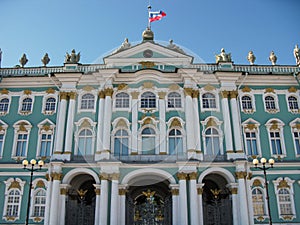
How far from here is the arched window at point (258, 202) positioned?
2808cm

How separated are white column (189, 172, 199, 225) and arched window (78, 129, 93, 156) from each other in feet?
28.0

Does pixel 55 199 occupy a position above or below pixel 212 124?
below

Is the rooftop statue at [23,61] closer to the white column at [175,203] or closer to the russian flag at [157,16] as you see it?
the russian flag at [157,16]

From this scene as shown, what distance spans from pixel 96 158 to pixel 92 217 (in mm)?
4732

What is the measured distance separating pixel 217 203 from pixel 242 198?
2.56 meters

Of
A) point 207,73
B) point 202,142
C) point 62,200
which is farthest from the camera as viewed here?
point 207,73

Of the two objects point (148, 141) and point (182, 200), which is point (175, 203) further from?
point (148, 141)

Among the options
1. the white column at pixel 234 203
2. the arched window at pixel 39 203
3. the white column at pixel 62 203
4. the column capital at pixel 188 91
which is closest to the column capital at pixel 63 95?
the white column at pixel 62 203

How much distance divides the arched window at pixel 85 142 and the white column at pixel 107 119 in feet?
4.97

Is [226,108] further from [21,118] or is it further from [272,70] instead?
[21,118]

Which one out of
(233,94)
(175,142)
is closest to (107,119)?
(175,142)

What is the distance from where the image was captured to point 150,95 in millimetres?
30906

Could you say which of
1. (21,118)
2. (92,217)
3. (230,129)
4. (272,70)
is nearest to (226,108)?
(230,129)

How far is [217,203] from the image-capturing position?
94.7 feet
